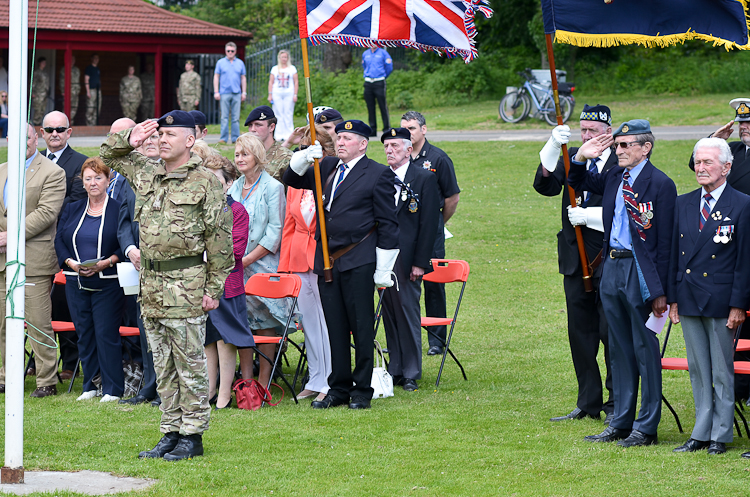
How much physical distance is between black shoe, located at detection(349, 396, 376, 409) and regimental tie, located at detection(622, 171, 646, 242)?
2.67 m

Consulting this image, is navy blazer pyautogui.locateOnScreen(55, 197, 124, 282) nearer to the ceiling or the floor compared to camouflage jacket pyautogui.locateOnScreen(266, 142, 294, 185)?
nearer to the floor

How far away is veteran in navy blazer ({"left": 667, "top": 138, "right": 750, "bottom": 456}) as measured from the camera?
6289 millimetres

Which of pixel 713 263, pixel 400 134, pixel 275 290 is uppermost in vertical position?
pixel 400 134

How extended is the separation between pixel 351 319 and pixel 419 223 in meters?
1.42

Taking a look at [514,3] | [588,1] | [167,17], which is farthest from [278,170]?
[514,3]

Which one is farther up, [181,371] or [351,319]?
[351,319]

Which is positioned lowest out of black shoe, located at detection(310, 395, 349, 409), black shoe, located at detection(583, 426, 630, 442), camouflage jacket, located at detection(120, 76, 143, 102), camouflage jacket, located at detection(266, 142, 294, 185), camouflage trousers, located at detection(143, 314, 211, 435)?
black shoe, located at detection(310, 395, 349, 409)

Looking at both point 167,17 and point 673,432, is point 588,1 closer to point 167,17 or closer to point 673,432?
point 673,432

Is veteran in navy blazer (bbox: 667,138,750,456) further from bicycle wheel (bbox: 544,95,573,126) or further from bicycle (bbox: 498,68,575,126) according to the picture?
bicycle (bbox: 498,68,575,126)

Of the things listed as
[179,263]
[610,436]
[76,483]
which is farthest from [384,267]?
[76,483]

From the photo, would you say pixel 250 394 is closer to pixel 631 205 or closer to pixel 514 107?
pixel 631 205

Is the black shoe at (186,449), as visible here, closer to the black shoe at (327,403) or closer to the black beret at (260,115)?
the black shoe at (327,403)

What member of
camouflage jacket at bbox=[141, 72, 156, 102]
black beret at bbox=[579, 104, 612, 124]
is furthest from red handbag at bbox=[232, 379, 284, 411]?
camouflage jacket at bbox=[141, 72, 156, 102]

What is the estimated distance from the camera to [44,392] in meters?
8.66
